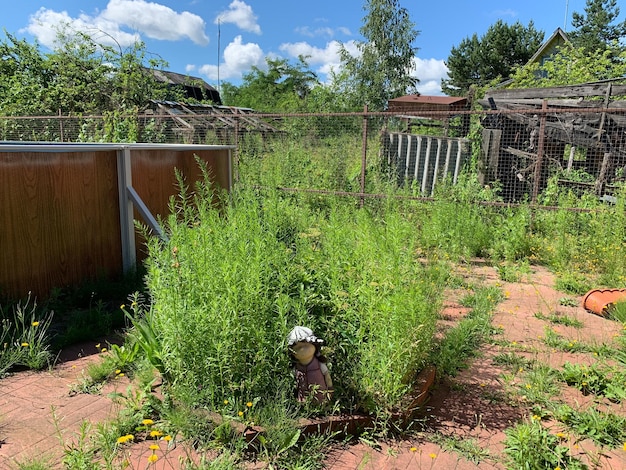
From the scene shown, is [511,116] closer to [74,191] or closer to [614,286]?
[614,286]

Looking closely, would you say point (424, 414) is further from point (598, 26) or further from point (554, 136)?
point (598, 26)

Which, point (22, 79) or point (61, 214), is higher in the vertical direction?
point (22, 79)

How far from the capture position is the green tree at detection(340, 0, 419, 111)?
92.3ft

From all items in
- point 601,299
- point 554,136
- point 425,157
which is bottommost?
point 601,299

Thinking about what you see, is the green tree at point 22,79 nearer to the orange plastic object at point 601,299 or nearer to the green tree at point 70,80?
the green tree at point 70,80

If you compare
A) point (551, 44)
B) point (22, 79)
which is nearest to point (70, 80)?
point (22, 79)

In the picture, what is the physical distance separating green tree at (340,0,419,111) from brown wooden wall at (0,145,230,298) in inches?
982

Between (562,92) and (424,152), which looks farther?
(424,152)

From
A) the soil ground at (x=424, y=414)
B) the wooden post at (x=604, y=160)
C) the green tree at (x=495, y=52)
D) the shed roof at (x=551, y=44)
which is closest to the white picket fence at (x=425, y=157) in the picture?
the wooden post at (x=604, y=160)

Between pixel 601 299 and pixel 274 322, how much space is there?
141 inches

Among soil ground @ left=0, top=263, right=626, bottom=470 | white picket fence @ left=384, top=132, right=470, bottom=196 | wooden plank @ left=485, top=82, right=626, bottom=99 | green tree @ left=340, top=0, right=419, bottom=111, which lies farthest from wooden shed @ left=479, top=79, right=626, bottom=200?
green tree @ left=340, top=0, right=419, bottom=111

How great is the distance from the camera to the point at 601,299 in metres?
4.46

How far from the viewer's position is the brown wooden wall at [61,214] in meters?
4.01

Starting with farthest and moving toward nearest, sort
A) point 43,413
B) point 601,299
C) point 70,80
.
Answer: point 70,80 → point 601,299 → point 43,413
